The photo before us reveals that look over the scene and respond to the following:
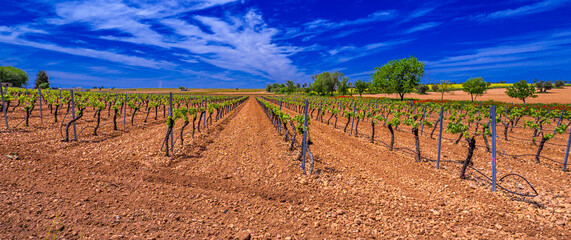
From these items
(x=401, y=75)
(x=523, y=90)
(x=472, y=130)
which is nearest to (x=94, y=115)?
(x=472, y=130)

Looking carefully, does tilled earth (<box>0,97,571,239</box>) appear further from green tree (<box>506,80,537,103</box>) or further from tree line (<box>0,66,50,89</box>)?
tree line (<box>0,66,50,89</box>)

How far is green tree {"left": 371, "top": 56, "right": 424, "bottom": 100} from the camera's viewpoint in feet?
166

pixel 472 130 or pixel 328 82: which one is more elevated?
pixel 328 82

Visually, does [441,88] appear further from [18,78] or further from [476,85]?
[18,78]

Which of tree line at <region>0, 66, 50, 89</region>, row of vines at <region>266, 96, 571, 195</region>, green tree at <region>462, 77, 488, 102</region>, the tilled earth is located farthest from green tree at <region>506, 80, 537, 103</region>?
tree line at <region>0, 66, 50, 89</region>

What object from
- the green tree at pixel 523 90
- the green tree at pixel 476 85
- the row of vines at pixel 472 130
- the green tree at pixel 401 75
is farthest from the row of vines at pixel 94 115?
the green tree at pixel 476 85

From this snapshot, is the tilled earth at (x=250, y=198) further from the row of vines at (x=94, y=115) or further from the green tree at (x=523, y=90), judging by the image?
the green tree at (x=523, y=90)

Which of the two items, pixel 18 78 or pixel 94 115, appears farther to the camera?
pixel 18 78

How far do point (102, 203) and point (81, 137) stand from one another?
742 centimetres

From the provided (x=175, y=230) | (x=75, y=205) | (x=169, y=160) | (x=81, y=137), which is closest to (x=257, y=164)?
(x=169, y=160)

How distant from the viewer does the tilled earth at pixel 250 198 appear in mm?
4055

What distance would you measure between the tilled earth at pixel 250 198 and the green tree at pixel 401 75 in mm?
46690

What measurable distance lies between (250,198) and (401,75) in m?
55.0

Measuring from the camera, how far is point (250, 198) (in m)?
5.26
